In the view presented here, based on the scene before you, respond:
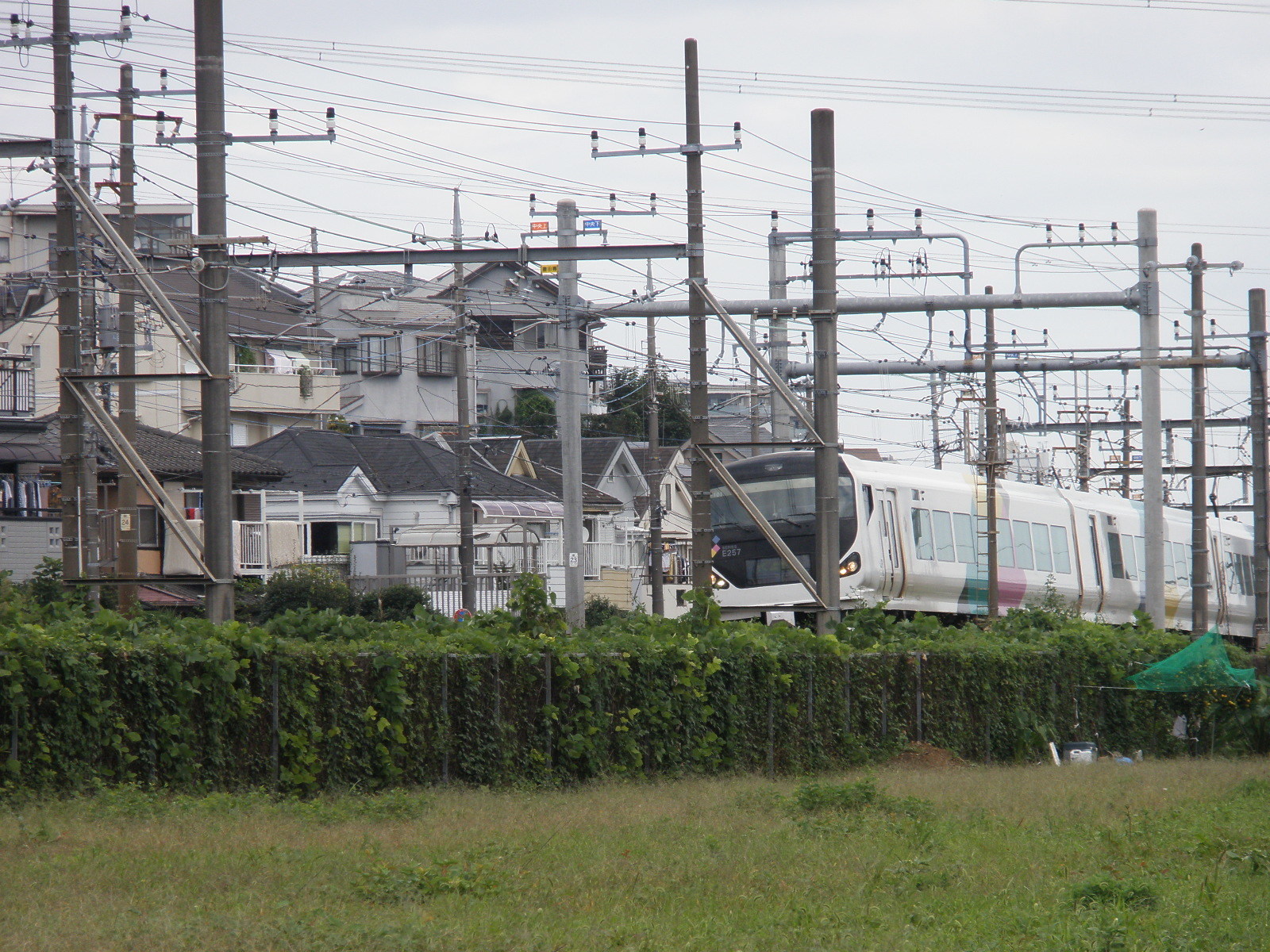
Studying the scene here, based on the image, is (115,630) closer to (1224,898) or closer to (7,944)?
(7,944)

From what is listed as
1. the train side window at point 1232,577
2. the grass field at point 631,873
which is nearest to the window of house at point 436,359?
the train side window at point 1232,577

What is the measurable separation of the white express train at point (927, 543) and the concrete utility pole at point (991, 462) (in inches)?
18.7

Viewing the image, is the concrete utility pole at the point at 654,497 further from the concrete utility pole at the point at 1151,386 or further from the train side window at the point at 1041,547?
the concrete utility pole at the point at 1151,386

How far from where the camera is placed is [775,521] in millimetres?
22766

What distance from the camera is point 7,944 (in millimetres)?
6543

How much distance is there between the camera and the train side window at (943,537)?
80.0 feet

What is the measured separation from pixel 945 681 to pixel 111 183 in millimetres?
13065

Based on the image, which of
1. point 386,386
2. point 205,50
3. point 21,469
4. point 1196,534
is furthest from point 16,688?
point 386,386

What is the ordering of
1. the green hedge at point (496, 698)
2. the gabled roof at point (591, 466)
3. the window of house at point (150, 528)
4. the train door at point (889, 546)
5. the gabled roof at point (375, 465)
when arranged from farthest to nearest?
A: the gabled roof at point (591, 466) < the gabled roof at point (375, 465) < the window of house at point (150, 528) < the train door at point (889, 546) < the green hedge at point (496, 698)

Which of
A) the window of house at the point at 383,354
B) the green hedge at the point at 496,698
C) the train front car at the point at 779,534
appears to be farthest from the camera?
the window of house at the point at 383,354

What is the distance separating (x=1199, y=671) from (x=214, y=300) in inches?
527

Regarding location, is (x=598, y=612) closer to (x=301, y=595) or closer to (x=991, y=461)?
(x=301, y=595)

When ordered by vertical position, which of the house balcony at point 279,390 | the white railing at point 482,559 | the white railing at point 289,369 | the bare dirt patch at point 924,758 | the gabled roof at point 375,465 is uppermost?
the white railing at point 289,369

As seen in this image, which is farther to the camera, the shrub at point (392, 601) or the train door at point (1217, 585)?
the train door at point (1217, 585)
